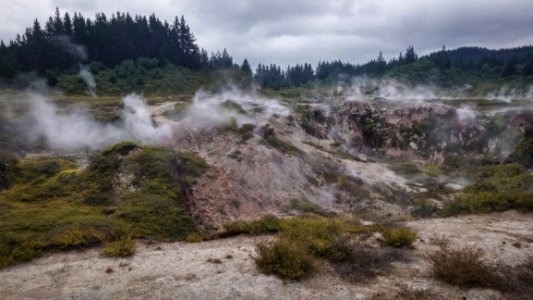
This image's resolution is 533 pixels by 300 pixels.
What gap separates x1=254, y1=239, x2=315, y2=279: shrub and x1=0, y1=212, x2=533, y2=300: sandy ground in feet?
0.71

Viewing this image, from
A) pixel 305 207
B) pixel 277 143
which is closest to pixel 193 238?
pixel 305 207

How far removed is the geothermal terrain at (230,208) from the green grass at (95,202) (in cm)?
6

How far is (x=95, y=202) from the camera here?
1563 centimetres

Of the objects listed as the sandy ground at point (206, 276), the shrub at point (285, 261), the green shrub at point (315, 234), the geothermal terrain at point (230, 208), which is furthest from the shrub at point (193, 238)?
the shrub at point (285, 261)

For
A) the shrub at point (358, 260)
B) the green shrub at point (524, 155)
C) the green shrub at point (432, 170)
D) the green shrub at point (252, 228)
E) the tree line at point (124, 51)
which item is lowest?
the green shrub at point (432, 170)

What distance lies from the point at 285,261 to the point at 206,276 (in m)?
2.08

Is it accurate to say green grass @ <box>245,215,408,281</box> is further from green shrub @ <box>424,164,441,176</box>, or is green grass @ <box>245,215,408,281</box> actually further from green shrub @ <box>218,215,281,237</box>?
green shrub @ <box>424,164,441,176</box>

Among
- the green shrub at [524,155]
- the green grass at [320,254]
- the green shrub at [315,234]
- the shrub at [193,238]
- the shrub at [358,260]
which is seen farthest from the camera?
the green shrub at [524,155]

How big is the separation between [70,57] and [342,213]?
5733 cm

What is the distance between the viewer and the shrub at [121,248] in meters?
11.0

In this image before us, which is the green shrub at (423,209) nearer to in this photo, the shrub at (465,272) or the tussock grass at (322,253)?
the tussock grass at (322,253)

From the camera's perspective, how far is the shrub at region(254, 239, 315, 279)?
9.14 m

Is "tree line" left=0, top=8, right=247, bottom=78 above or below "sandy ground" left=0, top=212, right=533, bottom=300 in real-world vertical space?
above

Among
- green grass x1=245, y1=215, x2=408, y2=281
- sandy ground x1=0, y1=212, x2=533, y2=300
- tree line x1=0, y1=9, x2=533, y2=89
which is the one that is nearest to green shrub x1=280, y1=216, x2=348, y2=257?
green grass x1=245, y1=215, x2=408, y2=281
